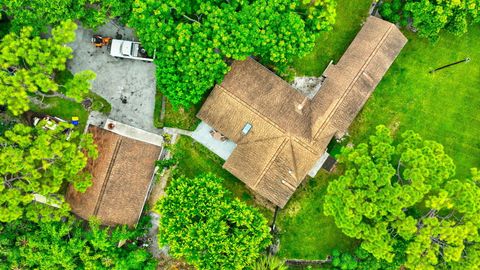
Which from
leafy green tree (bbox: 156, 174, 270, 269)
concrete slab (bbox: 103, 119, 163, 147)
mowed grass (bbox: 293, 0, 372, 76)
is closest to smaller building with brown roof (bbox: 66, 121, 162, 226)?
concrete slab (bbox: 103, 119, 163, 147)

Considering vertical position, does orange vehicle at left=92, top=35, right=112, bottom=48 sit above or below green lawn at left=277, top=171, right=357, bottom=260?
above

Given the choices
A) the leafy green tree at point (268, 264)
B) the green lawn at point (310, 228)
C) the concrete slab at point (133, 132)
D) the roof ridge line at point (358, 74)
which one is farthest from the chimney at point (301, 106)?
the leafy green tree at point (268, 264)

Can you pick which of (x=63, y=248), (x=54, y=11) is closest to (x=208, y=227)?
(x=63, y=248)

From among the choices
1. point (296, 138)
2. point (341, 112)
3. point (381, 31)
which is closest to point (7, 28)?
point (296, 138)

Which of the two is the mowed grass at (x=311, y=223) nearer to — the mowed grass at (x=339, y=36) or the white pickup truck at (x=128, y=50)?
the mowed grass at (x=339, y=36)

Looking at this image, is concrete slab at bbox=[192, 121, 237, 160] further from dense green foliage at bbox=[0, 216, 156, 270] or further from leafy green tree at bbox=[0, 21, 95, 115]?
leafy green tree at bbox=[0, 21, 95, 115]

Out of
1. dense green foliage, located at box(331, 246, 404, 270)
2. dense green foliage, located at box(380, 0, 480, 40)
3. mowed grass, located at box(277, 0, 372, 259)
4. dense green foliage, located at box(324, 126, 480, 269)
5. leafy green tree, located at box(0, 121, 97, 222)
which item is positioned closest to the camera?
leafy green tree, located at box(0, 121, 97, 222)
